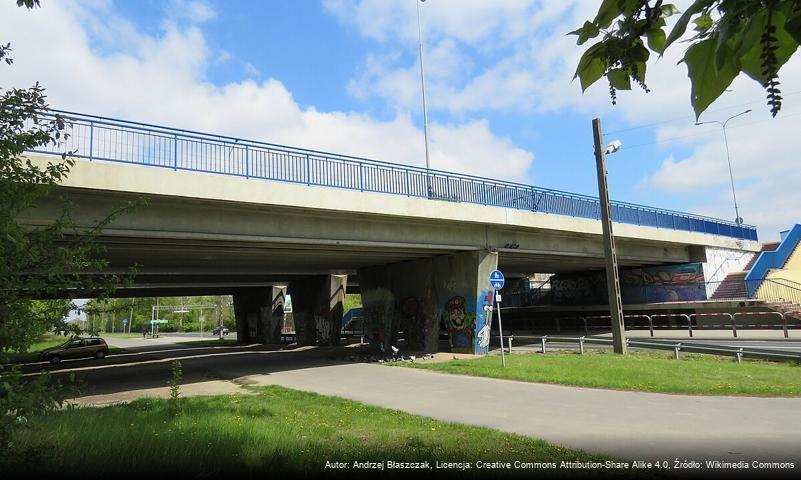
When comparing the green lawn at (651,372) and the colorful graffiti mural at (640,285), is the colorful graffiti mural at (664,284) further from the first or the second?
the green lawn at (651,372)

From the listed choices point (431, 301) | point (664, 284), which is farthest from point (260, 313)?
point (664, 284)

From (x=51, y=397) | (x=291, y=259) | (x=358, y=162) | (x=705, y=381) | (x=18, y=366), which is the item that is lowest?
(x=705, y=381)

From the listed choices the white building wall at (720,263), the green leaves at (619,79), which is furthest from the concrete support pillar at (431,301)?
the white building wall at (720,263)

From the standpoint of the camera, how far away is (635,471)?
18.0ft

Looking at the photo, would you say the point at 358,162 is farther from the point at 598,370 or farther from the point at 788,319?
the point at 788,319

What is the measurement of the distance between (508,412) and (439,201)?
11168mm

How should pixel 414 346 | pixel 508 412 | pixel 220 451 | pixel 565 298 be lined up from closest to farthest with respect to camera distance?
1. pixel 220 451
2. pixel 508 412
3. pixel 414 346
4. pixel 565 298

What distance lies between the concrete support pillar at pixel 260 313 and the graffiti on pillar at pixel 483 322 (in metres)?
25.0

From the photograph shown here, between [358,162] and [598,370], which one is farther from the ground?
[358,162]

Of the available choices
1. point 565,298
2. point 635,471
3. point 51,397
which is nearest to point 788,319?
point 565,298

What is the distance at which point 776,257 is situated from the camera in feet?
122

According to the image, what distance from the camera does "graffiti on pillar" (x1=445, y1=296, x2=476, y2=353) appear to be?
882 inches

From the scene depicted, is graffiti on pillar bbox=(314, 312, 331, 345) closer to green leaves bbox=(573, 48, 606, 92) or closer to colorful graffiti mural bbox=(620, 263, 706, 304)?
colorful graffiti mural bbox=(620, 263, 706, 304)

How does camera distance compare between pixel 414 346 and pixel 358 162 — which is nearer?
pixel 358 162
